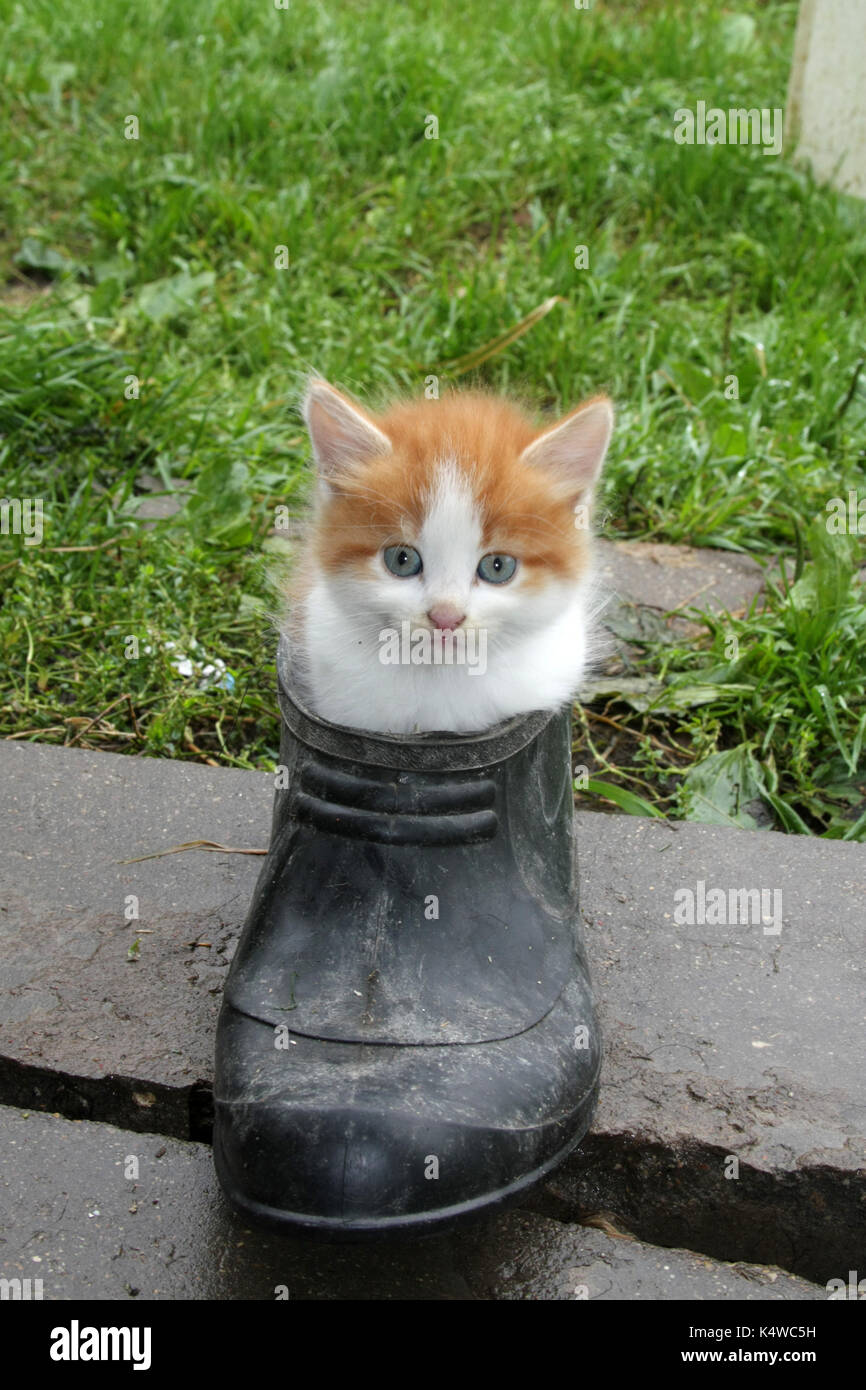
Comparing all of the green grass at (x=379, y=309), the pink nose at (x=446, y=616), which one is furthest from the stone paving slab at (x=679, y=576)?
the pink nose at (x=446, y=616)

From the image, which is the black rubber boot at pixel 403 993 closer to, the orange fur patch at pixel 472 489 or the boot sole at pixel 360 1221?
the boot sole at pixel 360 1221

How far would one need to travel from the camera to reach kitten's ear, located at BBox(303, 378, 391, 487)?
80.8 inches

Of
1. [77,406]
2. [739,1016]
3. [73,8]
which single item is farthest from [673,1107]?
[73,8]

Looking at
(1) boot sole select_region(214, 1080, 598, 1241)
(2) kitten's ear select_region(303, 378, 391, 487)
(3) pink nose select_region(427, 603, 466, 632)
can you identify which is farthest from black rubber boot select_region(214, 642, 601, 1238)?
(2) kitten's ear select_region(303, 378, 391, 487)

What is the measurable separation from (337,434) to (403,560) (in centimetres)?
25

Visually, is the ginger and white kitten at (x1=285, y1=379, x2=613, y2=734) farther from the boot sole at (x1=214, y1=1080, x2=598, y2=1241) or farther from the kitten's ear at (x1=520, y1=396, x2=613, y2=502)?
the boot sole at (x1=214, y1=1080, x2=598, y2=1241)

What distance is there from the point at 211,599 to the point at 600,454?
1.35 metres

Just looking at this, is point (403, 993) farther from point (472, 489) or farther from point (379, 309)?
point (379, 309)

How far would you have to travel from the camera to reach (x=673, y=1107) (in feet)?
6.50

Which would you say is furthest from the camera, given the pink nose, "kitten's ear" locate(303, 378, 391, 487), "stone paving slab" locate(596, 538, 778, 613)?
"stone paving slab" locate(596, 538, 778, 613)

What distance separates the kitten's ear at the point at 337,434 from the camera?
6.73 ft

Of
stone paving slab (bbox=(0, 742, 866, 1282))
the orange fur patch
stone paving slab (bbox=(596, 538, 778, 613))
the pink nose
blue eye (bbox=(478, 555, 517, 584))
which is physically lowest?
stone paving slab (bbox=(0, 742, 866, 1282))

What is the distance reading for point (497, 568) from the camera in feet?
6.59

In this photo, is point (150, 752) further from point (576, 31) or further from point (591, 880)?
point (576, 31)
